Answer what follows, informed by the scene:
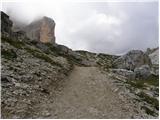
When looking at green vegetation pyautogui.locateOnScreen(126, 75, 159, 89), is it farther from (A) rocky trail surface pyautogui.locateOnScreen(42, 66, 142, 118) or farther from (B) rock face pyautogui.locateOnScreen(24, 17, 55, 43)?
(B) rock face pyautogui.locateOnScreen(24, 17, 55, 43)

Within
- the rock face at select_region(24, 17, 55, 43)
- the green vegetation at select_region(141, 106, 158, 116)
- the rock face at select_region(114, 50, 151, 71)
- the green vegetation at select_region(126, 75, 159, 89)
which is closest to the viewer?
the green vegetation at select_region(141, 106, 158, 116)

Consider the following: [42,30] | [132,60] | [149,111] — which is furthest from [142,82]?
[42,30]

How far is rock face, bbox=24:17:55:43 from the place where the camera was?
17012 cm

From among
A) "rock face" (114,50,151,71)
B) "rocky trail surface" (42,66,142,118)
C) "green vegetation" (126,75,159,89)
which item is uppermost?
"rock face" (114,50,151,71)

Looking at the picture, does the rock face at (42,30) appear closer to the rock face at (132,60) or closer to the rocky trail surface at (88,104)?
the rock face at (132,60)

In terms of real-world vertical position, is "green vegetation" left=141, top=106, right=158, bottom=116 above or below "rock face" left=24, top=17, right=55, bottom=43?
below

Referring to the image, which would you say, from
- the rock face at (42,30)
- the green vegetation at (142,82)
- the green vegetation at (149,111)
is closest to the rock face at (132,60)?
the green vegetation at (142,82)

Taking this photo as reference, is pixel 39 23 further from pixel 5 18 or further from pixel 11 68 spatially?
pixel 11 68

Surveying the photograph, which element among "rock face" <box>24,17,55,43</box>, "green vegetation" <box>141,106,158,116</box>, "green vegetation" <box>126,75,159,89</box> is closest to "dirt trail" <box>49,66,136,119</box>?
"green vegetation" <box>141,106,158,116</box>

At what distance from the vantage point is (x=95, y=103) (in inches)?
1004

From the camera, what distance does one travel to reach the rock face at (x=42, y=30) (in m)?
170

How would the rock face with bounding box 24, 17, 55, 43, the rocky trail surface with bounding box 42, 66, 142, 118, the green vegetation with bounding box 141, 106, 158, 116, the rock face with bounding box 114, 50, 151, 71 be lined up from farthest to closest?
the rock face with bounding box 24, 17, 55, 43 → the rock face with bounding box 114, 50, 151, 71 → the green vegetation with bounding box 141, 106, 158, 116 → the rocky trail surface with bounding box 42, 66, 142, 118

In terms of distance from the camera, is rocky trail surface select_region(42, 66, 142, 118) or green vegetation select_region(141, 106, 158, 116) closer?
rocky trail surface select_region(42, 66, 142, 118)

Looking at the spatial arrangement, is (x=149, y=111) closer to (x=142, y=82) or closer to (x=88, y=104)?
(x=88, y=104)
